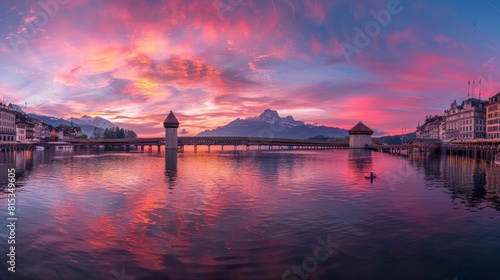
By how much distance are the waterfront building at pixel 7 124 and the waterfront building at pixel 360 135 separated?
172 metres

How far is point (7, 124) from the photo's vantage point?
490ft

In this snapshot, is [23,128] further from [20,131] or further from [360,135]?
[360,135]

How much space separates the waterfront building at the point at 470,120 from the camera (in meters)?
130

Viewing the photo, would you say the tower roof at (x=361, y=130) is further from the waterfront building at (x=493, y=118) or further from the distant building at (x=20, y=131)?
the distant building at (x=20, y=131)

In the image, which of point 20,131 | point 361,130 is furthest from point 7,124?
point 361,130

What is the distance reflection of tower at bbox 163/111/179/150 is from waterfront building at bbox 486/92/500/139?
128807 millimetres

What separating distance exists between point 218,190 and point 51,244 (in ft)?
64.5

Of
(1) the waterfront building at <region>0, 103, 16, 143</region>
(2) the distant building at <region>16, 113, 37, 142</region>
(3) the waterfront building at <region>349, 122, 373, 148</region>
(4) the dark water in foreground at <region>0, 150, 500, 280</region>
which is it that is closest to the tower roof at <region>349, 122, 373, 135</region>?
(3) the waterfront building at <region>349, 122, 373, 148</region>

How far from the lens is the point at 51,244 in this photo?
1739 centimetres

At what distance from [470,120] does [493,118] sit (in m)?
15.1

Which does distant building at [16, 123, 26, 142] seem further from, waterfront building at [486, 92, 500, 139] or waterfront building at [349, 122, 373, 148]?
waterfront building at [486, 92, 500, 139]

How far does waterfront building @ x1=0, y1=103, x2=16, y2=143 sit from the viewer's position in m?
142

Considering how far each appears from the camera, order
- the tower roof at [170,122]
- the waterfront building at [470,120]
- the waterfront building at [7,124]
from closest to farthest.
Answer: the waterfront building at [470,120]
the waterfront building at [7,124]
the tower roof at [170,122]

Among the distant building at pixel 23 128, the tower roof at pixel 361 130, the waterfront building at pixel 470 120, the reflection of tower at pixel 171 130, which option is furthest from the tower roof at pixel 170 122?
the waterfront building at pixel 470 120
